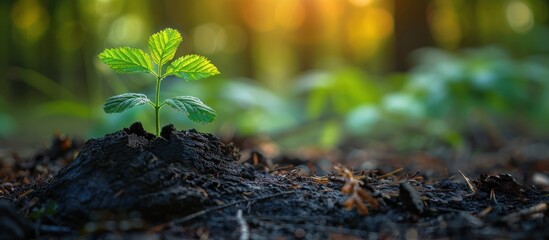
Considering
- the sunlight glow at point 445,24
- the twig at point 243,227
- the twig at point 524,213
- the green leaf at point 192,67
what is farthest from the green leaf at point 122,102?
the sunlight glow at point 445,24

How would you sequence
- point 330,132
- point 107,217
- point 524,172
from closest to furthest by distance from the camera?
point 107,217 → point 524,172 → point 330,132

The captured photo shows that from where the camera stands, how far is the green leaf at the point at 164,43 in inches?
46.6

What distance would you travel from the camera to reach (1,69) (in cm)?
686

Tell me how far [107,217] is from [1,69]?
6791 mm

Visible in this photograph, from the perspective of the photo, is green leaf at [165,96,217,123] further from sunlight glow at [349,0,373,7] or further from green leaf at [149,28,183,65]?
sunlight glow at [349,0,373,7]

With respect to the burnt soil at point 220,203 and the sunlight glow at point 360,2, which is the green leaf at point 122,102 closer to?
the burnt soil at point 220,203

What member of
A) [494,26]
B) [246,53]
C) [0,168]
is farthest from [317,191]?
[246,53]

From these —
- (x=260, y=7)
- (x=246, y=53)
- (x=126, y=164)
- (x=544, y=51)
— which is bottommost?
(x=126, y=164)

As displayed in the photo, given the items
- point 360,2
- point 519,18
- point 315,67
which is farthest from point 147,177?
point 519,18

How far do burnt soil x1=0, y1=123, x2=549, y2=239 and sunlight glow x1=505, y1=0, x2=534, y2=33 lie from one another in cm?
613

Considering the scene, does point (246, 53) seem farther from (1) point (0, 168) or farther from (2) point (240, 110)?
(1) point (0, 168)

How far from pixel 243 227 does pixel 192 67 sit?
43cm

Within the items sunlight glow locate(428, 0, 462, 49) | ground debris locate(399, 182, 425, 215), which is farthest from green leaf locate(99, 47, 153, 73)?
sunlight glow locate(428, 0, 462, 49)

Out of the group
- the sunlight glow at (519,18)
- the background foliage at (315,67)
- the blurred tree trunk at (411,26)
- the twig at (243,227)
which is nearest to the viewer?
the twig at (243,227)
